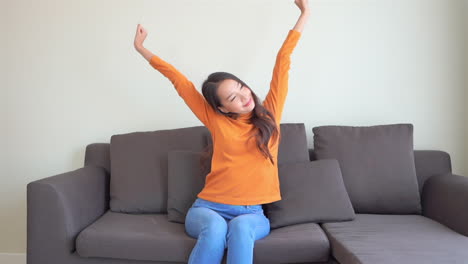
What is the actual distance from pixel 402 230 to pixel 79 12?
231cm

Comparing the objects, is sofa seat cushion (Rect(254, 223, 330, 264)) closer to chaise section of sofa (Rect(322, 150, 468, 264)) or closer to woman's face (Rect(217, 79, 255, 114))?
chaise section of sofa (Rect(322, 150, 468, 264))

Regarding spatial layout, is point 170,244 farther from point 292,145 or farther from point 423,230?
point 423,230

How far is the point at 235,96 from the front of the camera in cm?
164

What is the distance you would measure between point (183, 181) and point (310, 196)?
2.18 ft

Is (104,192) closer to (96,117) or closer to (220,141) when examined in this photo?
(96,117)

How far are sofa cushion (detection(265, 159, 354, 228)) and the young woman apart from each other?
9 cm

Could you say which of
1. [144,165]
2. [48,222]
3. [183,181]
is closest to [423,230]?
[183,181]

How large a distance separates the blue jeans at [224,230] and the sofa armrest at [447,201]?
2.90 feet

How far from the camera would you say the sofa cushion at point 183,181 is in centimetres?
188

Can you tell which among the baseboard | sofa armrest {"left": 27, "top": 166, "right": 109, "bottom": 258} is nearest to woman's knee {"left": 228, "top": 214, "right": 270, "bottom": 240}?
sofa armrest {"left": 27, "top": 166, "right": 109, "bottom": 258}

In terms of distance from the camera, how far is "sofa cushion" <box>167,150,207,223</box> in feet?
6.15

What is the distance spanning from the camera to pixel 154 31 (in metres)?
2.40

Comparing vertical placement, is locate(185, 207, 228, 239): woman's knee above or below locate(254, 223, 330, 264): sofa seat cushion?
above

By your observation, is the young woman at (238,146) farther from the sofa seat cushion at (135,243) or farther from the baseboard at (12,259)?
the baseboard at (12,259)
